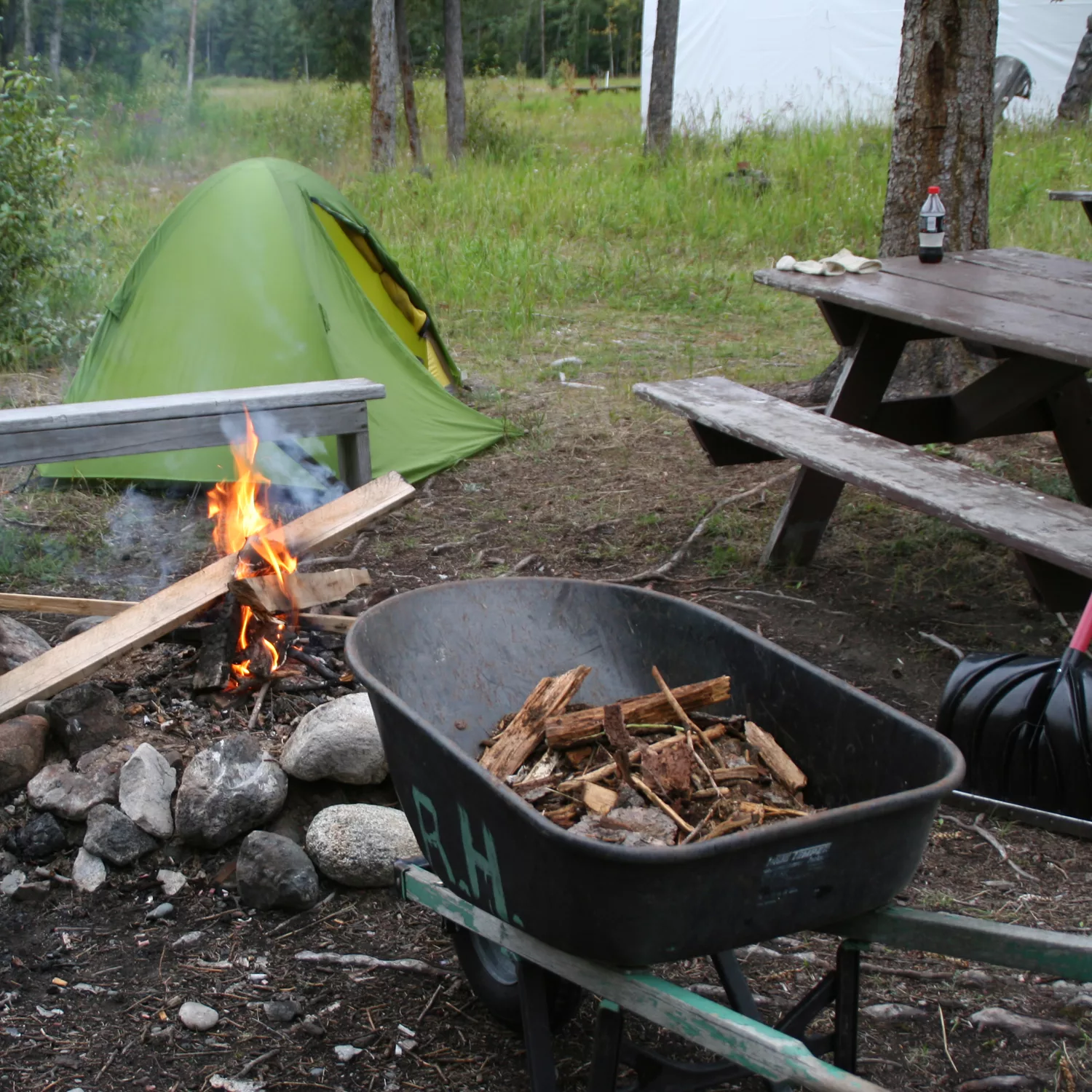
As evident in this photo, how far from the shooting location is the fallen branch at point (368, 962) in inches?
97.2

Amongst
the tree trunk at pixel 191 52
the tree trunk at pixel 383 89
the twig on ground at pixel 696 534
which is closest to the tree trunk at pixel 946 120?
the twig on ground at pixel 696 534

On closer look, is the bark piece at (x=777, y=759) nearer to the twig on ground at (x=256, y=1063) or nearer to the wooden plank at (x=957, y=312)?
the twig on ground at (x=256, y=1063)

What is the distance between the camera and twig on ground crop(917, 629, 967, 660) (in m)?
3.78

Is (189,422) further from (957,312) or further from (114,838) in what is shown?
(957,312)

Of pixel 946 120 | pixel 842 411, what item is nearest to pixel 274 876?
pixel 842 411

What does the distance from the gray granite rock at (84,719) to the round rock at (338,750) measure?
52 cm

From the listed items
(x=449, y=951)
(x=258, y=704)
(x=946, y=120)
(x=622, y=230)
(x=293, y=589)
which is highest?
(x=946, y=120)

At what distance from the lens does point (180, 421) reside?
4.38m

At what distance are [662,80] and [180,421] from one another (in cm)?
1047

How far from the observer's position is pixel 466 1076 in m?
2.18

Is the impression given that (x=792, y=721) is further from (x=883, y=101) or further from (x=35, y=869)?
(x=883, y=101)

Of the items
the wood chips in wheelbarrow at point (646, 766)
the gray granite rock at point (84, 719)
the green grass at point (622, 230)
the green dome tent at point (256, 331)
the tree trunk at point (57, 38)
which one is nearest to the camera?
the wood chips in wheelbarrow at point (646, 766)

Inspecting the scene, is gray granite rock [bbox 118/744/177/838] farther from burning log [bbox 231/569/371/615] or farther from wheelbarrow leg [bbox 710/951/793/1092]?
wheelbarrow leg [bbox 710/951/793/1092]

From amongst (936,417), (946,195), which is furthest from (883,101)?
(936,417)
